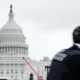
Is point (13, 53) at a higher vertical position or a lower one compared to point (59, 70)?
lower

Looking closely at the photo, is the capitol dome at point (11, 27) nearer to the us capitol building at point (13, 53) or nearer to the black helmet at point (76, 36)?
the us capitol building at point (13, 53)

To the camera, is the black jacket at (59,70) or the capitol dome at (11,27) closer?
the black jacket at (59,70)

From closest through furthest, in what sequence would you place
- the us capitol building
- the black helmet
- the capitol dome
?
the black helmet < the us capitol building < the capitol dome

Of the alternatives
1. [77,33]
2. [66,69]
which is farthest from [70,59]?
[77,33]

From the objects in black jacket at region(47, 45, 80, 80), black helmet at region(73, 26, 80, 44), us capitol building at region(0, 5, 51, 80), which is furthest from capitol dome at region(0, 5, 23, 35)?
black jacket at region(47, 45, 80, 80)

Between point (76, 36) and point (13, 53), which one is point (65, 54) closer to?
point (76, 36)

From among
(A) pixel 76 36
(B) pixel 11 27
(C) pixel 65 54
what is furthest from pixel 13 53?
(C) pixel 65 54

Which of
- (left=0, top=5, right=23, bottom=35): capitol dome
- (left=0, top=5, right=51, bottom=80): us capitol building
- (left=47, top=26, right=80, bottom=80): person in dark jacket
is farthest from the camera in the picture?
(left=0, top=5, right=23, bottom=35): capitol dome

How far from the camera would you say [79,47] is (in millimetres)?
5203

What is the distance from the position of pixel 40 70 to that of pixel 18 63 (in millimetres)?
10104

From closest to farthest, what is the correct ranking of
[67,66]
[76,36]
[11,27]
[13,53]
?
[67,66] < [76,36] < [13,53] < [11,27]

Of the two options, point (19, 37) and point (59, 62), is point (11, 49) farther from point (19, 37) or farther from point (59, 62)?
point (59, 62)

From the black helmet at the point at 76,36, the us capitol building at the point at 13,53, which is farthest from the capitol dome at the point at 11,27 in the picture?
the black helmet at the point at 76,36

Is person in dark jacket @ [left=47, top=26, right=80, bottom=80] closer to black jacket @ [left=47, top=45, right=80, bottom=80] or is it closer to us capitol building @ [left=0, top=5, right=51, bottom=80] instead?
black jacket @ [left=47, top=45, right=80, bottom=80]
